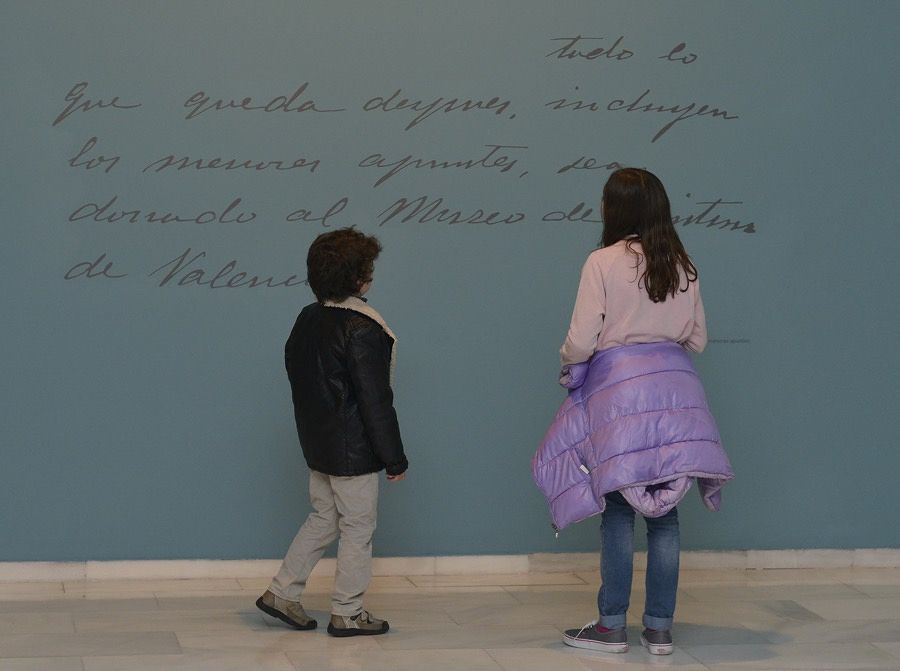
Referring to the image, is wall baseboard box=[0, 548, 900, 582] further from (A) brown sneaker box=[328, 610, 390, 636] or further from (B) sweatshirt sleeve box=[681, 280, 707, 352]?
(B) sweatshirt sleeve box=[681, 280, 707, 352]

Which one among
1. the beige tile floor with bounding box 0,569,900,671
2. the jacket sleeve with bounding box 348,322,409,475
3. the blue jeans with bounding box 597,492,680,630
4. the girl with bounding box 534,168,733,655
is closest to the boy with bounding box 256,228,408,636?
the jacket sleeve with bounding box 348,322,409,475

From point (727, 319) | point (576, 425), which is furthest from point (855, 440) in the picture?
point (576, 425)

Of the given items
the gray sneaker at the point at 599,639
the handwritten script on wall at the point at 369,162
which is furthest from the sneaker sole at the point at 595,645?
the handwritten script on wall at the point at 369,162

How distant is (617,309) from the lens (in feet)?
10.3

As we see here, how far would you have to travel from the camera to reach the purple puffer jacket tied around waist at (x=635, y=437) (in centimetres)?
310

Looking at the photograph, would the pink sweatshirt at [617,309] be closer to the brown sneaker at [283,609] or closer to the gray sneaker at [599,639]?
the gray sneaker at [599,639]

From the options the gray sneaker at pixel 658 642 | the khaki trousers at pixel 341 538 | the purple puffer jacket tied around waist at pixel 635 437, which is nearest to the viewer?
the purple puffer jacket tied around waist at pixel 635 437

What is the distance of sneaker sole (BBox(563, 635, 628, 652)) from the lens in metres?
3.26

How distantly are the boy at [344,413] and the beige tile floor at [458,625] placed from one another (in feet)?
0.43

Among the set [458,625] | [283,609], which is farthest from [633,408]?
[283,609]

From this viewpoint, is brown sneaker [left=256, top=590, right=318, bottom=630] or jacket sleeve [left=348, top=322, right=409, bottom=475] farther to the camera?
brown sneaker [left=256, top=590, right=318, bottom=630]

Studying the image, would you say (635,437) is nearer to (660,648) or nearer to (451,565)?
(660,648)

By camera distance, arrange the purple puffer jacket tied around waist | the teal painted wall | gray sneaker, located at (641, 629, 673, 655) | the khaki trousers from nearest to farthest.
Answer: the purple puffer jacket tied around waist → gray sneaker, located at (641, 629, 673, 655) → the khaki trousers → the teal painted wall

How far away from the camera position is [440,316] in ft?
13.1
